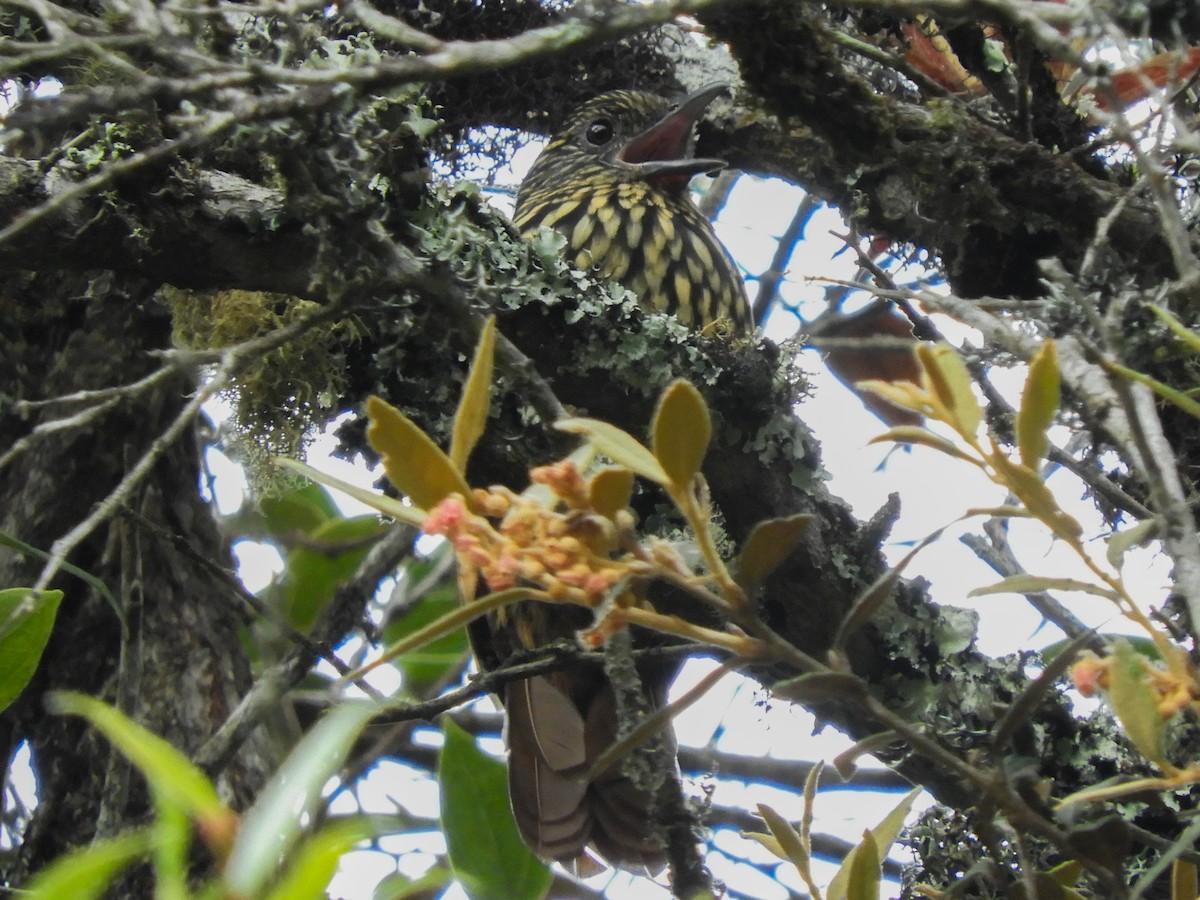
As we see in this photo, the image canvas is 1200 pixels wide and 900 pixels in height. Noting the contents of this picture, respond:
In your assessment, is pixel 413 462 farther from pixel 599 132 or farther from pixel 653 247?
pixel 599 132

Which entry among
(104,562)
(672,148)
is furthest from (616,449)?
(672,148)

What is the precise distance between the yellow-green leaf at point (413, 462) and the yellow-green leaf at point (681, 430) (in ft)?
0.32

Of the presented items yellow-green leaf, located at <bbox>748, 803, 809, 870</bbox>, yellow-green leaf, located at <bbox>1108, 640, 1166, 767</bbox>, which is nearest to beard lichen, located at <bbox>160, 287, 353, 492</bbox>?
yellow-green leaf, located at <bbox>748, 803, 809, 870</bbox>

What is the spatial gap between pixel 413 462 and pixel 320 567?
43.2 inches

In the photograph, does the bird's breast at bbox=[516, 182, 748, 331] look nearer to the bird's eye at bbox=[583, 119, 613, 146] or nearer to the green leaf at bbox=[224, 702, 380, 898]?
the bird's eye at bbox=[583, 119, 613, 146]

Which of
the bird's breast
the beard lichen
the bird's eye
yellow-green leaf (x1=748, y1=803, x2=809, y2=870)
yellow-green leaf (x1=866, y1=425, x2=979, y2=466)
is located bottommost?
yellow-green leaf (x1=748, y1=803, x2=809, y2=870)

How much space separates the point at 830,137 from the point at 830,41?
11 cm

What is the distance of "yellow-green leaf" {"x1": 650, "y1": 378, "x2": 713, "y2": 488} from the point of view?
→ 2.05 feet

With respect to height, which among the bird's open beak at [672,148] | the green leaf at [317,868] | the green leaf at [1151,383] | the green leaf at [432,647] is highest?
the bird's open beak at [672,148]

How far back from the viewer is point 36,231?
1.20m

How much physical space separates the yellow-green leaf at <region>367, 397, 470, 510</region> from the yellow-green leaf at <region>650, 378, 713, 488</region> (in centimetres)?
10

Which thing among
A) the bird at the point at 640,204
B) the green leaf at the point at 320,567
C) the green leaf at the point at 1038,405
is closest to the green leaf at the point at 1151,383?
the green leaf at the point at 1038,405

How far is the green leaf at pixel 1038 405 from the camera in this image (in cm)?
63

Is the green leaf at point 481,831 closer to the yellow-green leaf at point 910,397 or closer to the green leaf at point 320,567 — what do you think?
the yellow-green leaf at point 910,397
